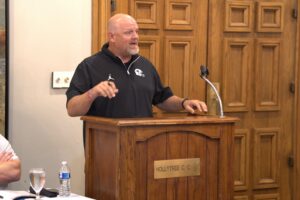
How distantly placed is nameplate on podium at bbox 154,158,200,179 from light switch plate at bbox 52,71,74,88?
131cm

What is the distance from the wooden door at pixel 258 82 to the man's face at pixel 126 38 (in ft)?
3.60

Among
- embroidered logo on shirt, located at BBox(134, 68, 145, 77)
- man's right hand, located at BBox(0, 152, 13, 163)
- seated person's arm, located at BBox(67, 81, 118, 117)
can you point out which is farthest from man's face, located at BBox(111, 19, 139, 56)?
man's right hand, located at BBox(0, 152, 13, 163)

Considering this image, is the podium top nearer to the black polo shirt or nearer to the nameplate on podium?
the nameplate on podium

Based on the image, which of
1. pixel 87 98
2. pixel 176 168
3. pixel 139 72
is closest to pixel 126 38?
pixel 139 72

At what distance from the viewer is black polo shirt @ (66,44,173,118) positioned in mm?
3184

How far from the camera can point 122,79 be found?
10.8 feet

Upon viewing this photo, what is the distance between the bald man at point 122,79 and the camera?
318cm

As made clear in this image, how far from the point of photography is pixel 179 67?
4227 mm

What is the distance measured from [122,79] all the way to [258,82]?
5.21 feet

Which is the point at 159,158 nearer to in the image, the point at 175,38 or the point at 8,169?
the point at 8,169

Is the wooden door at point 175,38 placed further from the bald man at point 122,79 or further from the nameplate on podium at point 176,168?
the nameplate on podium at point 176,168

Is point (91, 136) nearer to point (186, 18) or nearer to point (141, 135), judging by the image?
point (141, 135)

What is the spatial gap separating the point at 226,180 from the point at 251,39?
A: 1877mm

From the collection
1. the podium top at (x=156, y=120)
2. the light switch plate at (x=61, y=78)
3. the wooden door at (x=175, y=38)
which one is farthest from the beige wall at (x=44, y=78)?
the podium top at (x=156, y=120)
